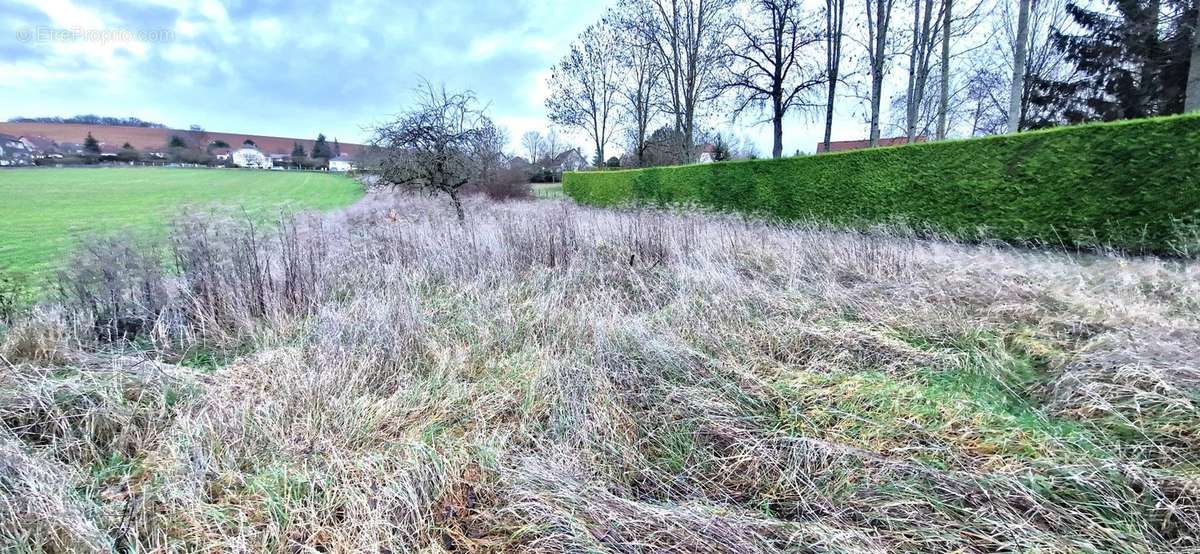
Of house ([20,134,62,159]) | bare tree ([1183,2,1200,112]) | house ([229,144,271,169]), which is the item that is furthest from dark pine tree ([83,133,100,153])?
bare tree ([1183,2,1200,112])

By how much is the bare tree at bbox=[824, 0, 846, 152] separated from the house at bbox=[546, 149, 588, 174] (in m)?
26.0

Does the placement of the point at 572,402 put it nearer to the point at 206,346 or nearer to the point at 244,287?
the point at 206,346

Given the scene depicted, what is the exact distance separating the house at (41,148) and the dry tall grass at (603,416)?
172 feet

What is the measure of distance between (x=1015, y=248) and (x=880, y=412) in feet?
21.3

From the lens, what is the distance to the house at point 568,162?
38178mm

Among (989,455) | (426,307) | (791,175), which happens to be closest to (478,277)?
(426,307)

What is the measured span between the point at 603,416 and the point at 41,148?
61.0 meters

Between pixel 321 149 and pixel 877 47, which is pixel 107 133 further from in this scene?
pixel 877 47

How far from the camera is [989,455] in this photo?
168cm

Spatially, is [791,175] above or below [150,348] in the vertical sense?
above

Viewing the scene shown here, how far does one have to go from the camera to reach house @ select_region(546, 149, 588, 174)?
38.2 meters

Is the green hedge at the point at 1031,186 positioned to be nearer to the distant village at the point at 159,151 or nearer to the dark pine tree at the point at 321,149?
the distant village at the point at 159,151

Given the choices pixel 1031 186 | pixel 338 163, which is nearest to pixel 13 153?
pixel 338 163

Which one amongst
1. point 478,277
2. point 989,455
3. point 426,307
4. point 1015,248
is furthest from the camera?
point 1015,248
